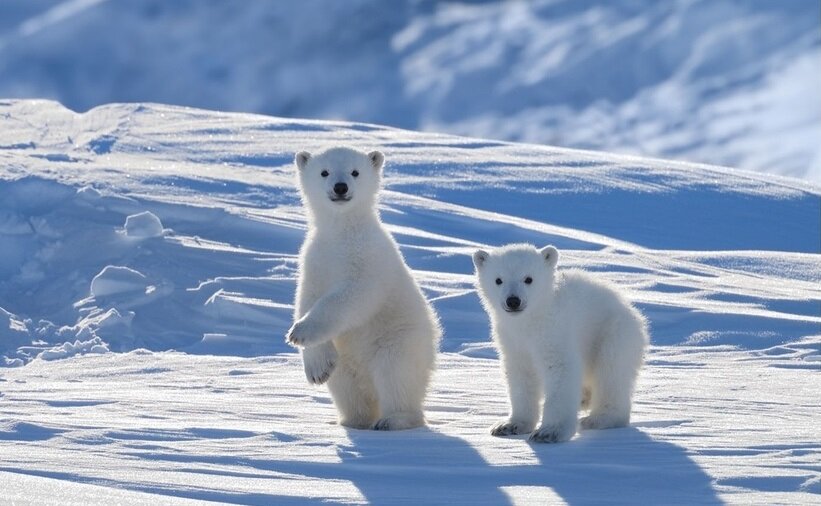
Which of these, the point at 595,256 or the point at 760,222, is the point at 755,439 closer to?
the point at 595,256

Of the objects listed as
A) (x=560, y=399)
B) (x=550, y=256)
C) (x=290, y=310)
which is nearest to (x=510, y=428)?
(x=560, y=399)

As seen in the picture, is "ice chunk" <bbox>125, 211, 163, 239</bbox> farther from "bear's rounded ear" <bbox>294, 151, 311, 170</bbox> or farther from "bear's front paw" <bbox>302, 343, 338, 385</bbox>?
"bear's front paw" <bbox>302, 343, 338, 385</bbox>

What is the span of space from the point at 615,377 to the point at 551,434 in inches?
22.1

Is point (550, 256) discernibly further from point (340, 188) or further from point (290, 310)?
point (290, 310)

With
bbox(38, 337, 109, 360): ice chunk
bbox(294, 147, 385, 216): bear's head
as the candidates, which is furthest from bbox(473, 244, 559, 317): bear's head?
bbox(38, 337, 109, 360): ice chunk

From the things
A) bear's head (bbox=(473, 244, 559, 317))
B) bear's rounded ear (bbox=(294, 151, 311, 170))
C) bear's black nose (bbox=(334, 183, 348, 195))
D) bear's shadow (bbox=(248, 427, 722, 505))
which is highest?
bear's rounded ear (bbox=(294, 151, 311, 170))

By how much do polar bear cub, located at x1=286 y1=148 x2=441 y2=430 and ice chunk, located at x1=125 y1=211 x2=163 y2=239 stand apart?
16.1 ft

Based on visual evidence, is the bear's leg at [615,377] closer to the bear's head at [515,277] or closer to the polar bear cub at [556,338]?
the polar bear cub at [556,338]

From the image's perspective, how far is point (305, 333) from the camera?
16.1ft

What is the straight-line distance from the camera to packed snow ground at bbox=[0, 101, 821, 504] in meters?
3.86

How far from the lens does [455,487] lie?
371cm

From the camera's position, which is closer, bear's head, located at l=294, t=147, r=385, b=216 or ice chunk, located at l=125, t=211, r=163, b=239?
bear's head, located at l=294, t=147, r=385, b=216

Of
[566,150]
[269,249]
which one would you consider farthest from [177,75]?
[269,249]

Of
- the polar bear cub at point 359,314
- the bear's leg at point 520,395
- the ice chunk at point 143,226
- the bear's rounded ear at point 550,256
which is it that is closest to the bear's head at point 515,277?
the bear's rounded ear at point 550,256
